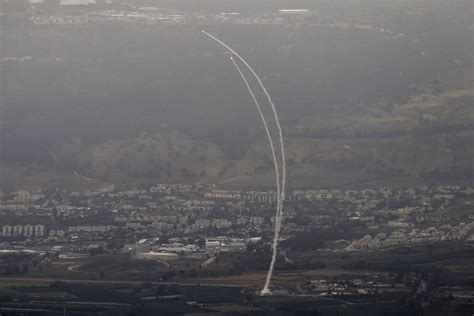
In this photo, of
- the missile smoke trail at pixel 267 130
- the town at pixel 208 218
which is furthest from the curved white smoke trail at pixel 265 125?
the town at pixel 208 218

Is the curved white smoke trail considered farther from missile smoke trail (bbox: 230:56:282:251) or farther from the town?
the town

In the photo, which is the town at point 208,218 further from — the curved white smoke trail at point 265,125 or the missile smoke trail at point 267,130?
the curved white smoke trail at point 265,125

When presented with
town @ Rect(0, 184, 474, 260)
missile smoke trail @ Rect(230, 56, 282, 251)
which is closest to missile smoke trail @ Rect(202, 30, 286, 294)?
missile smoke trail @ Rect(230, 56, 282, 251)

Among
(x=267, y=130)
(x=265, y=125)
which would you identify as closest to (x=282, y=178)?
(x=267, y=130)

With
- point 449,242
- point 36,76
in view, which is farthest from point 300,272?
point 36,76

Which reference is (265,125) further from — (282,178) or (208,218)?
(208,218)

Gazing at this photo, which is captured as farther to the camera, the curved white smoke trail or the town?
the curved white smoke trail

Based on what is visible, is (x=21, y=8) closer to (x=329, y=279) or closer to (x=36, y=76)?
(x=36, y=76)

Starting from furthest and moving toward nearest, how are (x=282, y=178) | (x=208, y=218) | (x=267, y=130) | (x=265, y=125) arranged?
(x=265, y=125), (x=267, y=130), (x=282, y=178), (x=208, y=218)

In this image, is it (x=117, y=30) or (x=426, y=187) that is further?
(x=117, y=30)

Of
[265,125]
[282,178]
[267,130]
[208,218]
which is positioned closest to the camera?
[208,218]

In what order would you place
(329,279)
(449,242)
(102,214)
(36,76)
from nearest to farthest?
(329,279), (449,242), (102,214), (36,76)
